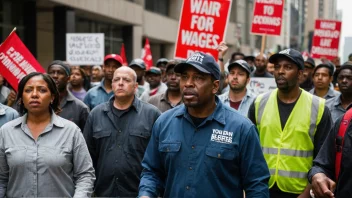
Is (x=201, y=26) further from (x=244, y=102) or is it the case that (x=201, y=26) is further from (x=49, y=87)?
(x=49, y=87)

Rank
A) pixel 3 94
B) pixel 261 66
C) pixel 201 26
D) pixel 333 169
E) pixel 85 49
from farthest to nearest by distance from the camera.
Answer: pixel 85 49 → pixel 261 66 → pixel 201 26 → pixel 3 94 → pixel 333 169

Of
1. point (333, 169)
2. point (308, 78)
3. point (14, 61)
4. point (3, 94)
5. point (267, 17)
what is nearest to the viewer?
point (333, 169)

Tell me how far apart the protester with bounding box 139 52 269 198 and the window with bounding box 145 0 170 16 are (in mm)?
31616

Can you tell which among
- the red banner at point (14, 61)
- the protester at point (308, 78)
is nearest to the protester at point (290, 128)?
the red banner at point (14, 61)

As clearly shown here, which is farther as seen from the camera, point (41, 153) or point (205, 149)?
point (41, 153)

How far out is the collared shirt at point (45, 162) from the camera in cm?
498

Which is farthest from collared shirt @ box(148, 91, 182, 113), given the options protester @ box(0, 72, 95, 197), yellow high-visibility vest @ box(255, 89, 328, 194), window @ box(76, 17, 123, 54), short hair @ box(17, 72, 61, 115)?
window @ box(76, 17, 123, 54)

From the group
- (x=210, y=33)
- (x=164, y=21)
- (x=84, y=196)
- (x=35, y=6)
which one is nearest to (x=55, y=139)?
(x=84, y=196)

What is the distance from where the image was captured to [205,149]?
14.4 ft

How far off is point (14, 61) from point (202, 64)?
4.57 meters

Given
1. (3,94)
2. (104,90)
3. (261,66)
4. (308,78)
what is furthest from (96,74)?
(3,94)

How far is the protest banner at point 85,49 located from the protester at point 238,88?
6605 mm

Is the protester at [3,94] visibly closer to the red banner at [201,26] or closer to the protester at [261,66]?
the red banner at [201,26]

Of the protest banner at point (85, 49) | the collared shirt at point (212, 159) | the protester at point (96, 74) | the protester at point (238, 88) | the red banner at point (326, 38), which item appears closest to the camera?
the collared shirt at point (212, 159)
